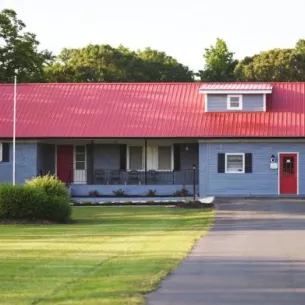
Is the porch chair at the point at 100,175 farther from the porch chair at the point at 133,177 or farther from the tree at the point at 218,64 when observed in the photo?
the tree at the point at 218,64

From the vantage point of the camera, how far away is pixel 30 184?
27547 mm

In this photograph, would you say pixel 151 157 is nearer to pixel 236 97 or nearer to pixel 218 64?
pixel 236 97

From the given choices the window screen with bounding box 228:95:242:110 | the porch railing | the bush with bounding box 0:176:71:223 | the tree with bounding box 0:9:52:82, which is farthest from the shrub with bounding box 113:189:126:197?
the tree with bounding box 0:9:52:82

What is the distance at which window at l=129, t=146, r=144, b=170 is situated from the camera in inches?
1684

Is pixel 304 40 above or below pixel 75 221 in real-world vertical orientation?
above

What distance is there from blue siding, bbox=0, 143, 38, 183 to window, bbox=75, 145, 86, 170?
2.85 metres

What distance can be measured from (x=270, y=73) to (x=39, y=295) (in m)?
66.1

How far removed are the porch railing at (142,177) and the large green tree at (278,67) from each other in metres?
35.0

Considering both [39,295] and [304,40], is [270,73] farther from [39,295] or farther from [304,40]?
[39,295]

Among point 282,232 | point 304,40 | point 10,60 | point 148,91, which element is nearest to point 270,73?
point 304,40

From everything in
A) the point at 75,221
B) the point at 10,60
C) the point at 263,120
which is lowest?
the point at 75,221

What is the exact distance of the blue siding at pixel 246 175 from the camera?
3984 cm

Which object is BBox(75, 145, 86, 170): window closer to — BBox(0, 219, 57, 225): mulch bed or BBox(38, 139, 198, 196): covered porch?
BBox(38, 139, 198, 196): covered porch

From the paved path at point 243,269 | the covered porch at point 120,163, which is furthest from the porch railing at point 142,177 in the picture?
the paved path at point 243,269
